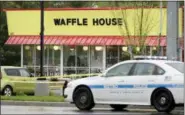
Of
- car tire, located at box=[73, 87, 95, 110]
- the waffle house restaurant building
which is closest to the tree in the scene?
the waffle house restaurant building

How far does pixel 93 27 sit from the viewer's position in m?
38.3

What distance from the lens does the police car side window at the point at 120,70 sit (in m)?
16.4

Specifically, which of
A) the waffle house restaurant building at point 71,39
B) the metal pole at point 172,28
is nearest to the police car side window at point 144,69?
the metal pole at point 172,28

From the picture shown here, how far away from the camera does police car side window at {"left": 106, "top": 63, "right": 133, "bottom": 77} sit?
Answer: 1642 centimetres

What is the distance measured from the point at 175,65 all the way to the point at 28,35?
24563mm

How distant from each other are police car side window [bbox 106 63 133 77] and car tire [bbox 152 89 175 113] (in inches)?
48.6

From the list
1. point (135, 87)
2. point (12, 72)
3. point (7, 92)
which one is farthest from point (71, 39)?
point (135, 87)

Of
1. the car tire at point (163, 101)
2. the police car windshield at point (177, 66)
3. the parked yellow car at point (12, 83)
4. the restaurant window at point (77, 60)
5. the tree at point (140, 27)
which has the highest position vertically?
the tree at point (140, 27)

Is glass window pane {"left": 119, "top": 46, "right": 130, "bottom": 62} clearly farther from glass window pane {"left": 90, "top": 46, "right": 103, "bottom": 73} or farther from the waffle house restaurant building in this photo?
glass window pane {"left": 90, "top": 46, "right": 103, "bottom": 73}

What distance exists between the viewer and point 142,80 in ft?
52.2

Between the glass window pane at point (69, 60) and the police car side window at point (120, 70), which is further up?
the glass window pane at point (69, 60)

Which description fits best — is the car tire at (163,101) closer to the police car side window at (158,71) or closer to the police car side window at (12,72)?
the police car side window at (158,71)

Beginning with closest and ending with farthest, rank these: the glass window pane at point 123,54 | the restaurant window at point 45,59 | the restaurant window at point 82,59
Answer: the glass window pane at point 123,54 → the restaurant window at point 82,59 → the restaurant window at point 45,59

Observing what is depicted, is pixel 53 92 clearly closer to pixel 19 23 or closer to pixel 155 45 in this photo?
pixel 155 45
